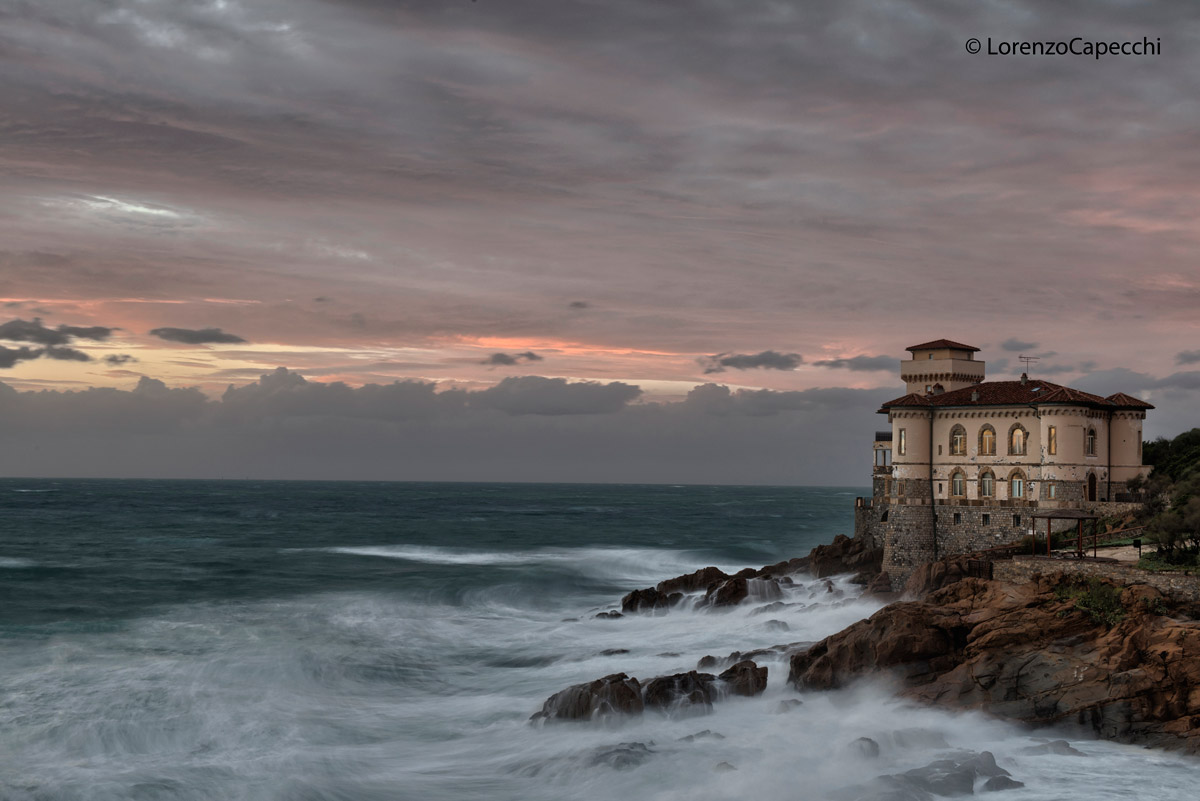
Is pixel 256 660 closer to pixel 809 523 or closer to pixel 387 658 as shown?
pixel 387 658

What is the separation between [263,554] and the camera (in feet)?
225

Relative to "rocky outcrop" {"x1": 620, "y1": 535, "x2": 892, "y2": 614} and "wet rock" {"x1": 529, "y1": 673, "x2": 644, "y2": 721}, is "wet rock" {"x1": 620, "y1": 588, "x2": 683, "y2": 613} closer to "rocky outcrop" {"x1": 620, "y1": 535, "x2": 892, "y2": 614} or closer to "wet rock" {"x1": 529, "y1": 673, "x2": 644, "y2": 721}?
"rocky outcrop" {"x1": 620, "y1": 535, "x2": 892, "y2": 614}

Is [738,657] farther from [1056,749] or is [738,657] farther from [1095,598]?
[1095,598]

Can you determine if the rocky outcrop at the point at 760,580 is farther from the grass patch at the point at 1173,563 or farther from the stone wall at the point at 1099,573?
the grass patch at the point at 1173,563

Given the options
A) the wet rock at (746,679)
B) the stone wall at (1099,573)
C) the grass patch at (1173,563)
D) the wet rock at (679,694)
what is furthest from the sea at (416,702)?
the grass patch at (1173,563)

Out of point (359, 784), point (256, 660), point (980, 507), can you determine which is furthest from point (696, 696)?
point (980, 507)

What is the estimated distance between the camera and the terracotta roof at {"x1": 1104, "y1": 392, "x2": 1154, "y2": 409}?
43.5 m

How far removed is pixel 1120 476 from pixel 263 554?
54.1m

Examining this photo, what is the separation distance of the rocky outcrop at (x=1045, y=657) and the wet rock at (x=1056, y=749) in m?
1.28

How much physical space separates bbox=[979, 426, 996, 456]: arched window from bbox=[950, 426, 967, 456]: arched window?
2.54 ft

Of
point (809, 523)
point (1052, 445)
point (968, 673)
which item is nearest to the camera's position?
point (968, 673)

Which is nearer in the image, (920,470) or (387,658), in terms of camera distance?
(387,658)

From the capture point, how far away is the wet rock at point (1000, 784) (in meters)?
19.7

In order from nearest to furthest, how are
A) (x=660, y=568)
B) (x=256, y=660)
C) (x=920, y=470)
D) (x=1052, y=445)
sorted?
(x=256, y=660), (x=1052, y=445), (x=920, y=470), (x=660, y=568)
